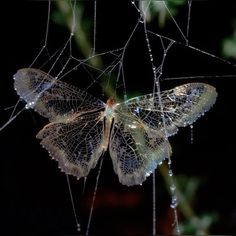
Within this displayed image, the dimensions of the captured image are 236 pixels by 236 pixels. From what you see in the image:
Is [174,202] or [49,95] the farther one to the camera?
[174,202]

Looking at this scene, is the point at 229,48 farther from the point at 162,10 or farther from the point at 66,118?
the point at 66,118

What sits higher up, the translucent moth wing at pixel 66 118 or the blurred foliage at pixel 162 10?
the blurred foliage at pixel 162 10

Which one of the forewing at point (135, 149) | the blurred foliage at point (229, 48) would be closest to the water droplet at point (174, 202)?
the blurred foliage at point (229, 48)

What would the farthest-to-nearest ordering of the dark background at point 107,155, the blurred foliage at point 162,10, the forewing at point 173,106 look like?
the dark background at point 107,155
the blurred foliage at point 162,10
the forewing at point 173,106

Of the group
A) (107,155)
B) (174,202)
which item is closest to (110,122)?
(107,155)

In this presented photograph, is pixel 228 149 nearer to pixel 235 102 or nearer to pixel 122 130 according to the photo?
pixel 235 102

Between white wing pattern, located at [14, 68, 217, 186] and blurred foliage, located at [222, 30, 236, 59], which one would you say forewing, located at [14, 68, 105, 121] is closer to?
white wing pattern, located at [14, 68, 217, 186]

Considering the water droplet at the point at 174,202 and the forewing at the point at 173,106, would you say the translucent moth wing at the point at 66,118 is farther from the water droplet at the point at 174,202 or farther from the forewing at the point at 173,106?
the water droplet at the point at 174,202
